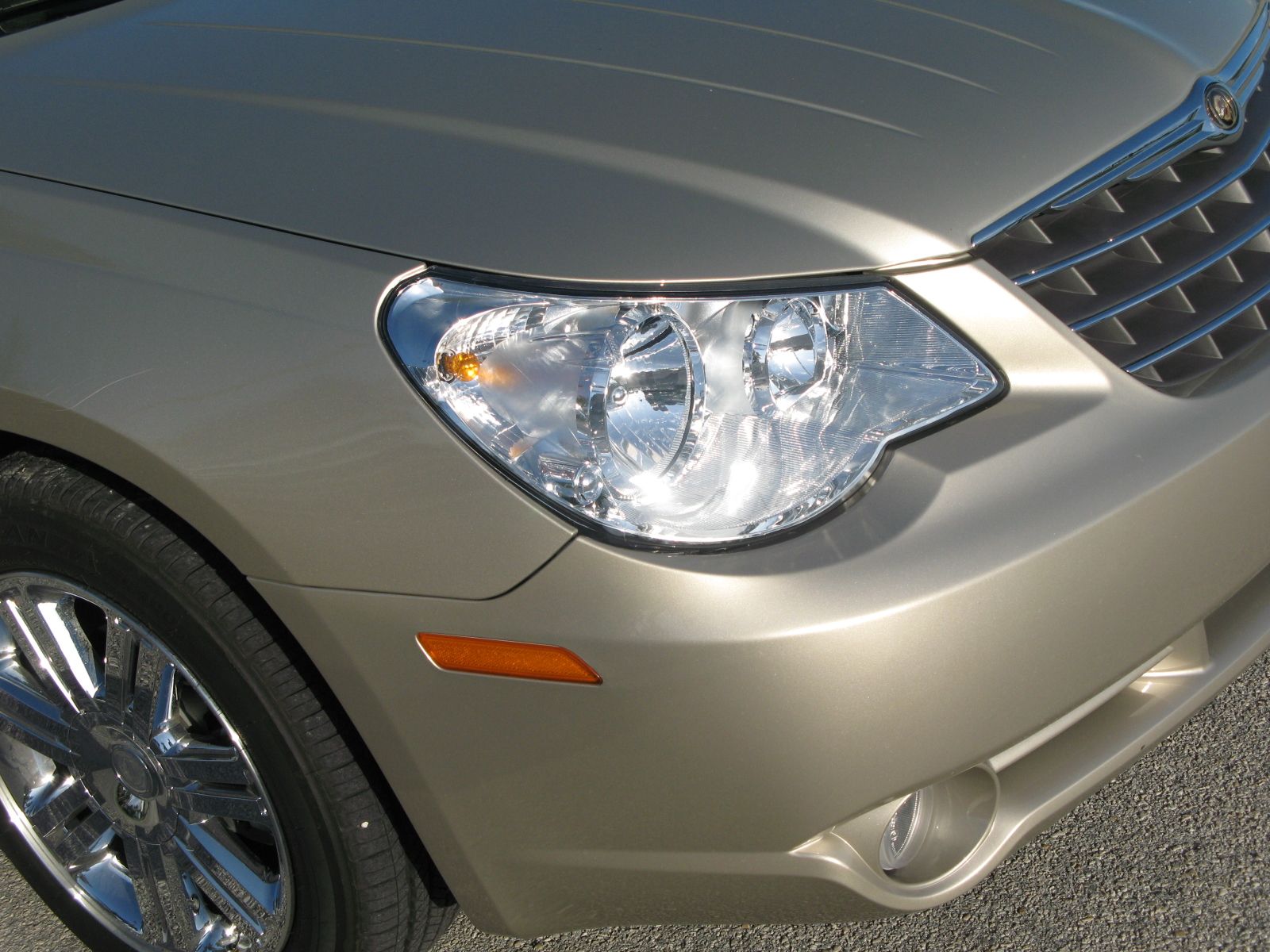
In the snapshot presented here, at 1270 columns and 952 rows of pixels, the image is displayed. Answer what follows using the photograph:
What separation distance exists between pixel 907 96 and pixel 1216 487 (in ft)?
2.02

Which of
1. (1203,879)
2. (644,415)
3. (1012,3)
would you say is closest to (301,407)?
(644,415)

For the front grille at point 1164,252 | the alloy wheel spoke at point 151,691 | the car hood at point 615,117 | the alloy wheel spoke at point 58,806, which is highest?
the car hood at point 615,117

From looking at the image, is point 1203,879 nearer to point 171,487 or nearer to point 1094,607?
point 1094,607

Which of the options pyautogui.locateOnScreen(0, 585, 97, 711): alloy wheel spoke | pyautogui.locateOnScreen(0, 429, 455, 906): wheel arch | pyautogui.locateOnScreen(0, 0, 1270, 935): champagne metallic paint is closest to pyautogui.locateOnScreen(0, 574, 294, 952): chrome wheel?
pyautogui.locateOnScreen(0, 585, 97, 711): alloy wheel spoke

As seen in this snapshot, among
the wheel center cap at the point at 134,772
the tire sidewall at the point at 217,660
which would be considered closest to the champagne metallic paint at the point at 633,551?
the tire sidewall at the point at 217,660

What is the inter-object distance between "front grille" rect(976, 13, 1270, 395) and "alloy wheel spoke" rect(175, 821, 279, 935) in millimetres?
1338

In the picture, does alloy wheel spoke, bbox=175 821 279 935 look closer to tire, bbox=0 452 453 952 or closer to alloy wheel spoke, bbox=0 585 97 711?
tire, bbox=0 452 453 952

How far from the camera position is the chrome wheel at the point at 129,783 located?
1.80 metres

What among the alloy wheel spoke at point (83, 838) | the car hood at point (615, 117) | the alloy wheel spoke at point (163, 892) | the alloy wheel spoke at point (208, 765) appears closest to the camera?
the car hood at point (615, 117)

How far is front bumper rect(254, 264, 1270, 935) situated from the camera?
134 cm

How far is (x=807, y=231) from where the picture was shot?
144 centimetres

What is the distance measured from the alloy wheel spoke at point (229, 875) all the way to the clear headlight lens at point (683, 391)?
873mm

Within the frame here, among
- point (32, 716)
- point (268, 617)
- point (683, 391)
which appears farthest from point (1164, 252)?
point (32, 716)

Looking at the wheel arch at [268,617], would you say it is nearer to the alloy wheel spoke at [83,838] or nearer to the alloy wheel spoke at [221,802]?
the alloy wheel spoke at [221,802]
